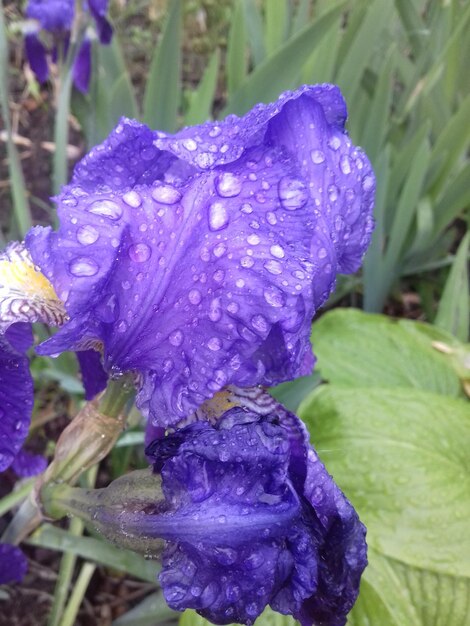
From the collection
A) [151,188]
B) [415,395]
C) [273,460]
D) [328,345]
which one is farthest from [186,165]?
[328,345]

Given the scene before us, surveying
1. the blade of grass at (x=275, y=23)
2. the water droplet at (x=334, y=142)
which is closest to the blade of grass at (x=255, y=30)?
the blade of grass at (x=275, y=23)

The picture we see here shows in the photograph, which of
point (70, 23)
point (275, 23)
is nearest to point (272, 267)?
point (70, 23)

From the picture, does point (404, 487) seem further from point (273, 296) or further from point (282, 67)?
point (282, 67)

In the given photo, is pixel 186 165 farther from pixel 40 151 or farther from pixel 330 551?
pixel 40 151

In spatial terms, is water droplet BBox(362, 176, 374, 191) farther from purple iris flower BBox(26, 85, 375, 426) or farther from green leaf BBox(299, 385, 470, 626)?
green leaf BBox(299, 385, 470, 626)

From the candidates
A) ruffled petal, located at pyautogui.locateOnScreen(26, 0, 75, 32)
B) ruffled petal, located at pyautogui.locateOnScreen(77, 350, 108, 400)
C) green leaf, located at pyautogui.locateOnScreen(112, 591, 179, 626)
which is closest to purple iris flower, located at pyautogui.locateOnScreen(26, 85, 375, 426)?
ruffled petal, located at pyautogui.locateOnScreen(77, 350, 108, 400)
